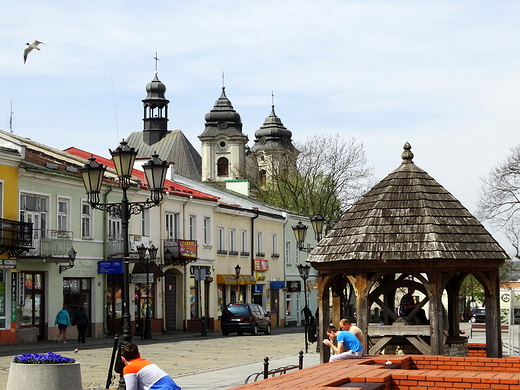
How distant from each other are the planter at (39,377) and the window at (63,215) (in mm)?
24521

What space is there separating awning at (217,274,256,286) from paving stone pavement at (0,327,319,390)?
29.2 ft

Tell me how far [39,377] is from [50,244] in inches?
902

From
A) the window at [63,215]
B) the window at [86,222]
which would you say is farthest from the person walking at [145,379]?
the window at [86,222]

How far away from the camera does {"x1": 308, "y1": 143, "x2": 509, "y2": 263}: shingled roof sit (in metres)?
16.8

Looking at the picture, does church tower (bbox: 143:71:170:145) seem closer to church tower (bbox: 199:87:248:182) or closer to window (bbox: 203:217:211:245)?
church tower (bbox: 199:87:248:182)

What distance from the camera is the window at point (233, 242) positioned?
174 feet

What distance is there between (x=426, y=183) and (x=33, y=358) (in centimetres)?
824

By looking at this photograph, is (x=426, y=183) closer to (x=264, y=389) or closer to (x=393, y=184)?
(x=393, y=184)

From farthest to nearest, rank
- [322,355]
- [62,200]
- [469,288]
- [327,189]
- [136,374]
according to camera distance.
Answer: [469,288]
[327,189]
[62,200]
[322,355]
[136,374]

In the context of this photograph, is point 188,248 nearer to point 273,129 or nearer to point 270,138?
point 270,138

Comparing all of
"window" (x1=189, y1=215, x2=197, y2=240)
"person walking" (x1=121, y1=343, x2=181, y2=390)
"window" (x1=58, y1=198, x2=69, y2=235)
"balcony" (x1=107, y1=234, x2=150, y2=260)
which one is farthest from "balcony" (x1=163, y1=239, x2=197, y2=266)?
"person walking" (x1=121, y1=343, x2=181, y2=390)

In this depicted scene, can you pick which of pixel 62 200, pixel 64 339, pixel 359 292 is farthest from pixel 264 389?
Result: pixel 62 200

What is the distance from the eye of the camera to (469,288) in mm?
93375

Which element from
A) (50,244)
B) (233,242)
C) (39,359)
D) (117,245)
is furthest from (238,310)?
(39,359)
